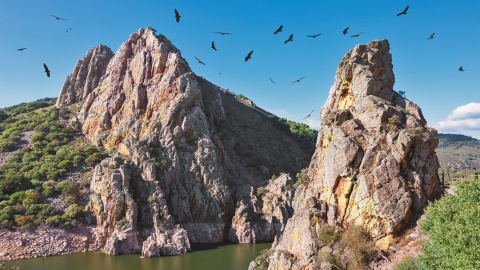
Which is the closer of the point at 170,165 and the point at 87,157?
the point at 170,165

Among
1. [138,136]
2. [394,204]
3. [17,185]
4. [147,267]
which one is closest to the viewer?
[394,204]

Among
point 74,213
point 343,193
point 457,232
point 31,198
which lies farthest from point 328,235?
point 31,198

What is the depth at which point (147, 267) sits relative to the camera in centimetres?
4772

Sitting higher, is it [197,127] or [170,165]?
[197,127]

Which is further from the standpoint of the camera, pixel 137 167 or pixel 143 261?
pixel 137 167

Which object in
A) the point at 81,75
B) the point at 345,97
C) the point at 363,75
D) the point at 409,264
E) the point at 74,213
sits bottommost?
the point at 409,264

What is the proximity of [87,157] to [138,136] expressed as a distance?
1231cm

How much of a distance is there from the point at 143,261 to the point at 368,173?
118ft

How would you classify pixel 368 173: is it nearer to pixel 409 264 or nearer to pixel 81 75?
pixel 409 264

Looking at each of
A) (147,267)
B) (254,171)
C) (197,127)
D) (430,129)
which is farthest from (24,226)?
(430,129)

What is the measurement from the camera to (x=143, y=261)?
168ft

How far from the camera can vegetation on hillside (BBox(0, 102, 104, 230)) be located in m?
59.1

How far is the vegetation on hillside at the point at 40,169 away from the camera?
2327 inches

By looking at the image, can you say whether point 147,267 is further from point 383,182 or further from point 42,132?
point 42,132
